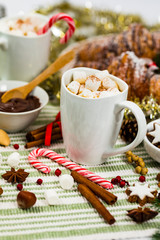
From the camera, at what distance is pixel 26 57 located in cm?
153

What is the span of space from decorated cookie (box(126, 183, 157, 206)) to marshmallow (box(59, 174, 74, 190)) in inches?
7.3

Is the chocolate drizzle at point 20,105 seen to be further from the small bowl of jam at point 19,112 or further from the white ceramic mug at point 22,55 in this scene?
the white ceramic mug at point 22,55

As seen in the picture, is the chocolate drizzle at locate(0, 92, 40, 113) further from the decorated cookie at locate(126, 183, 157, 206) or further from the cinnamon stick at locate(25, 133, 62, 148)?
the decorated cookie at locate(126, 183, 157, 206)

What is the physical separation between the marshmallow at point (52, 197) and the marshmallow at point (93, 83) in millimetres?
367

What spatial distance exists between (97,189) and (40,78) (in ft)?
1.82

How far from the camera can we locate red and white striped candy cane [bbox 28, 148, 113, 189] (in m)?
1.11

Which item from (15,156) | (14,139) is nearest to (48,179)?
(15,156)

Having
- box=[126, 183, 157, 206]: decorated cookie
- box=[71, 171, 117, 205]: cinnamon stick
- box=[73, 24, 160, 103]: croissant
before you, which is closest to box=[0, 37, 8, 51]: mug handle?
box=[73, 24, 160, 103]: croissant

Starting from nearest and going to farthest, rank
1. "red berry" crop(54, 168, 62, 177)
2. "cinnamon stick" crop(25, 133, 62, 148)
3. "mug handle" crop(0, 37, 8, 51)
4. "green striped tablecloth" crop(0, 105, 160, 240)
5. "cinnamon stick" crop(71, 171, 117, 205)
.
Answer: "green striped tablecloth" crop(0, 105, 160, 240) → "cinnamon stick" crop(71, 171, 117, 205) → "red berry" crop(54, 168, 62, 177) → "cinnamon stick" crop(25, 133, 62, 148) → "mug handle" crop(0, 37, 8, 51)

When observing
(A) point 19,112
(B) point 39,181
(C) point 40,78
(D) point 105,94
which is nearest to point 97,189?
(B) point 39,181

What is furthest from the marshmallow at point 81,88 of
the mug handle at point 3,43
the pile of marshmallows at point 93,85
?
the mug handle at point 3,43

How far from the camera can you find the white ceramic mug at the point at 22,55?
58.3 inches

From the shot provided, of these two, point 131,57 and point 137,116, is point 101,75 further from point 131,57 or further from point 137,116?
point 131,57

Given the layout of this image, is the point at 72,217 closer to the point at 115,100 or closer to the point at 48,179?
the point at 48,179
